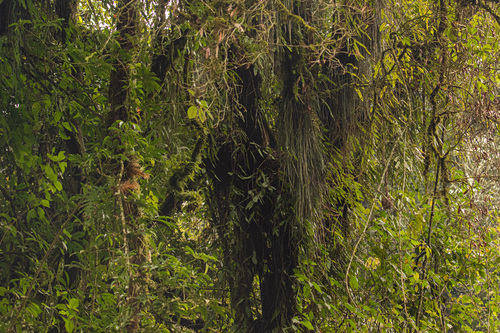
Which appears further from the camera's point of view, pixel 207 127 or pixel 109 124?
pixel 207 127

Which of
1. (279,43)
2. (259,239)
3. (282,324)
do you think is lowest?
(282,324)

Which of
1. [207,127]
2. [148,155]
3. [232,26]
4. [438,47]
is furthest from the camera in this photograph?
[438,47]

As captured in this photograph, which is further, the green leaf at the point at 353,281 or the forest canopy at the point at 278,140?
the green leaf at the point at 353,281

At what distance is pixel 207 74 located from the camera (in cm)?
232

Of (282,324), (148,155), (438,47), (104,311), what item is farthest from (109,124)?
(438,47)

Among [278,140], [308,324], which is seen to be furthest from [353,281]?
[278,140]

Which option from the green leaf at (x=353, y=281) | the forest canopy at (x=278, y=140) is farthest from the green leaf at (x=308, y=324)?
the green leaf at (x=353, y=281)

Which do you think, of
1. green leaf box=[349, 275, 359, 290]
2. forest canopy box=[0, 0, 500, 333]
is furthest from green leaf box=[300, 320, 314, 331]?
green leaf box=[349, 275, 359, 290]

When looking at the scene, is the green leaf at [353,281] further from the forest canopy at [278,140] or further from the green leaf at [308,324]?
the green leaf at [308,324]

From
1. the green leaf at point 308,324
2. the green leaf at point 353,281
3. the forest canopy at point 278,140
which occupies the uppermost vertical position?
the forest canopy at point 278,140

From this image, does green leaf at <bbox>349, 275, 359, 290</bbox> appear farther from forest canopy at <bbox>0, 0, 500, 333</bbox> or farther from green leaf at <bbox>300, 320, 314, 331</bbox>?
green leaf at <bbox>300, 320, 314, 331</bbox>

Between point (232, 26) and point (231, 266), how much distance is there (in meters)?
1.34

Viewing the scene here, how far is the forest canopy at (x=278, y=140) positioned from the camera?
2.16 m

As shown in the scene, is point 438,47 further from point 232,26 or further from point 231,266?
point 231,266
